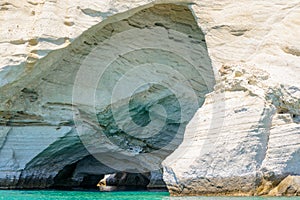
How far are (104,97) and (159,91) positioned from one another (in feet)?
4.65

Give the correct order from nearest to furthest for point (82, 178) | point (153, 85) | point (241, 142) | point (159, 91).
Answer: point (241, 142) < point (153, 85) < point (159, 91) < point (82, 178)

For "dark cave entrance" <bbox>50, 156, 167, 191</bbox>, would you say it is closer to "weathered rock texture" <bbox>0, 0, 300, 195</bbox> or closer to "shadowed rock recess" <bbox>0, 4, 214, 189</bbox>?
"weathered rock texture" <bbox>0, 0, 300, 195</bbox>

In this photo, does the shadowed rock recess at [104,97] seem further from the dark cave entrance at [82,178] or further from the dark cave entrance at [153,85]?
the dark cave entrance at [82,178]

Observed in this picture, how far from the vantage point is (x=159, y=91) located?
14156mm

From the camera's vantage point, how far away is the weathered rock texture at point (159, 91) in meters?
10.4

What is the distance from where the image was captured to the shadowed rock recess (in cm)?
1323

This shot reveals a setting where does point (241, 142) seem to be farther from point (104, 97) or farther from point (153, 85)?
point (104, 97)

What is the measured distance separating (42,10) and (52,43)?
96 centimetres

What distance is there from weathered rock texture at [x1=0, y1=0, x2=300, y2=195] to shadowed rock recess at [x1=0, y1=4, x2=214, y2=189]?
27 millimetres

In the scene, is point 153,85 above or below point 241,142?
below

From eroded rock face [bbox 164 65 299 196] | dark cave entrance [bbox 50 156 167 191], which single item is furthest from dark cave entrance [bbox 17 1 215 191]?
eroded rock face [bbox 164 65 299 196]

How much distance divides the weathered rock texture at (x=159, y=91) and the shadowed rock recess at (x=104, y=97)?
0.09 ft

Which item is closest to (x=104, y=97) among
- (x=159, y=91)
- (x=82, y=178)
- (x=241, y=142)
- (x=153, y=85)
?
(x=153, y=85)

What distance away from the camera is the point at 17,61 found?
40.9 ft
